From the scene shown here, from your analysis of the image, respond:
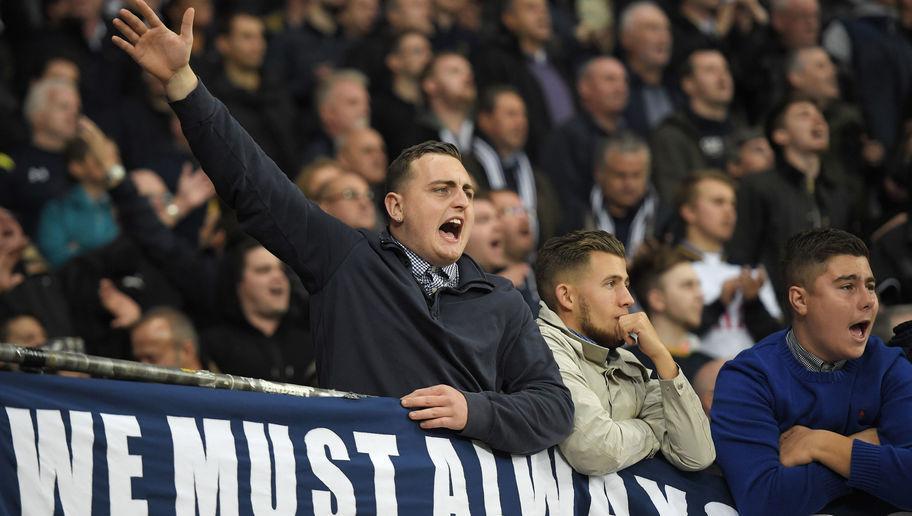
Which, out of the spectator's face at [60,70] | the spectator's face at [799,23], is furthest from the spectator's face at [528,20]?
the spectator's face at [60,70]

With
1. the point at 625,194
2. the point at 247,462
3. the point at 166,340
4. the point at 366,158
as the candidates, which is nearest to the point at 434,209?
the point at 247,462

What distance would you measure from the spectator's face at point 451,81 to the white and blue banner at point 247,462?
5.70m

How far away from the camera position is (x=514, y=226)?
8586 millimetres

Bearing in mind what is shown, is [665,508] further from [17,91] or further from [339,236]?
[17,91]

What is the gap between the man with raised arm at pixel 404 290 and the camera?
4371 mm

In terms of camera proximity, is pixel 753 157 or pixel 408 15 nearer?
pixel 753 157

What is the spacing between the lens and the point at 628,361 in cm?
530

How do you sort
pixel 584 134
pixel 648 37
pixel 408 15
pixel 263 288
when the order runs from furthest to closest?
pixel 648 37 < pixel 408 15 < pixel 584 134 < pixel 263 288

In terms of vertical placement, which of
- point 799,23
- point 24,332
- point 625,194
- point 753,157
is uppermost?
point 799,23

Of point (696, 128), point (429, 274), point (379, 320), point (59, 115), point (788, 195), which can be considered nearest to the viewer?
point (379, 320)

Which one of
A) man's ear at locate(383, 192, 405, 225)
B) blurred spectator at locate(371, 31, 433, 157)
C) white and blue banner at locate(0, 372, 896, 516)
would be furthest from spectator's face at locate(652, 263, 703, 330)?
man's ear at locate(383, 192, 405, 225)

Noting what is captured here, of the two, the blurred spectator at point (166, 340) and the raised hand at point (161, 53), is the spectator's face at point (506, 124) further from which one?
the raised hand at point (161, 53)

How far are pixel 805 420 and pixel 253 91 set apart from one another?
20.9ft

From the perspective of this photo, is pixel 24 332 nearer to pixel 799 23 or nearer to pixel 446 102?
pixel 446 102
